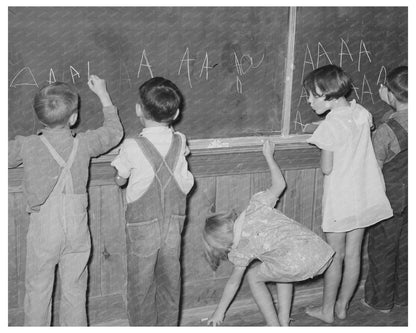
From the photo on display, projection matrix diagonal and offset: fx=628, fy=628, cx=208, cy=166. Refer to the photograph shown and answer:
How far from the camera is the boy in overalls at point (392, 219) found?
382 centimetres

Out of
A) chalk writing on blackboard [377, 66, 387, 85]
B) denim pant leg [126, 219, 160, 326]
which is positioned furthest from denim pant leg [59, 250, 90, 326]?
chalk writing on blackboard [377, 66, 387, 85]

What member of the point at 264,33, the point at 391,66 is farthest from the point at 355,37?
the point at 264,33

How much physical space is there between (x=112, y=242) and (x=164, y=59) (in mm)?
1100

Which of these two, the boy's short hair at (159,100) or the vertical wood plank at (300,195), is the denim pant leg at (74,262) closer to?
the boy's short hair at (159,100)

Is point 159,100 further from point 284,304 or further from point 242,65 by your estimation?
point 284,304

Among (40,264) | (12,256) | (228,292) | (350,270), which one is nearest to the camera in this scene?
(40,264)

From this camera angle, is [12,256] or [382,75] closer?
[12,256]

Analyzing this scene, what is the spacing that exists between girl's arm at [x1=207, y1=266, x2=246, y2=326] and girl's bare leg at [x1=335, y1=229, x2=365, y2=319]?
0.74 metres

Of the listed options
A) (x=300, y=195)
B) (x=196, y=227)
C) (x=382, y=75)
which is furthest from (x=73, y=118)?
(x=382, y=75)

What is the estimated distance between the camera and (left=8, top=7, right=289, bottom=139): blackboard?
3246 mm

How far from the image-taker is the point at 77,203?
10.4ft

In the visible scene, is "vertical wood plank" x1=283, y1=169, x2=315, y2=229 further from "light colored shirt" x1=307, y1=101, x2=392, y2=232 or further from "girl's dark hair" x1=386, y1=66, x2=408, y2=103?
"girl's dark hair" x1=386, y1=66, x2=408, y2=103

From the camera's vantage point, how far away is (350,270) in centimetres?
389

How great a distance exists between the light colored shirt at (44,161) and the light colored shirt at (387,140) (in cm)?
175
